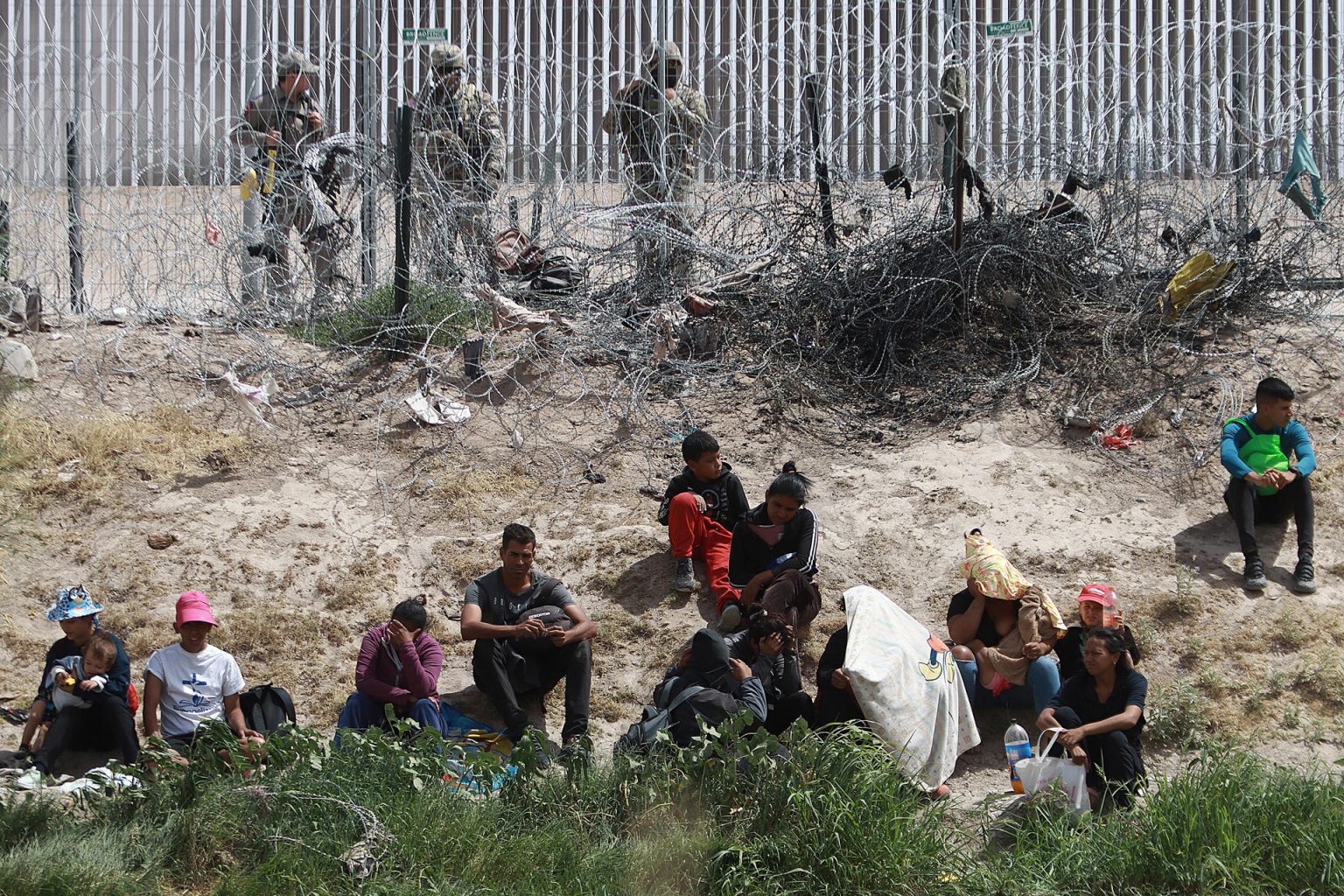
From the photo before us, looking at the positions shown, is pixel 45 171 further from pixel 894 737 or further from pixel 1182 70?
pixel 1182 70

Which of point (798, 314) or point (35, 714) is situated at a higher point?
point (798, 314)

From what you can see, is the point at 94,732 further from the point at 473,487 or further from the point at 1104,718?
the point at 1104,718

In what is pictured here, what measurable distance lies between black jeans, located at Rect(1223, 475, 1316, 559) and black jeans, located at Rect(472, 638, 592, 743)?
325 cm

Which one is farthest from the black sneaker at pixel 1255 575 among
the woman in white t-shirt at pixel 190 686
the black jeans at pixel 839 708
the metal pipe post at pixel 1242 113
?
the woman in white t-shirt at pixel 190 686

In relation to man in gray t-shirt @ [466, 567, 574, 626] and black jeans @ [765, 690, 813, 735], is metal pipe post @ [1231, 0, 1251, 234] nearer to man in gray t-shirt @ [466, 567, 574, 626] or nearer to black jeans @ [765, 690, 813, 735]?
black jeans @ [765, 690, 813, 735]

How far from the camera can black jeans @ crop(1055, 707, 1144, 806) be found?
17.4ft

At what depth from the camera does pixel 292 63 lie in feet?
29.8

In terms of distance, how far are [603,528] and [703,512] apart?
73 cm

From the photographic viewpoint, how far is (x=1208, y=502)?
7680 mm

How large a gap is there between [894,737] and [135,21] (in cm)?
690

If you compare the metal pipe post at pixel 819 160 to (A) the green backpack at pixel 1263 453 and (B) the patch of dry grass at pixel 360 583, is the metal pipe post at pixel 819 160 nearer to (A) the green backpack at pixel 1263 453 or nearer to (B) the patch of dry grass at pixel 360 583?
(A) the green backpack at pixel 1263 453

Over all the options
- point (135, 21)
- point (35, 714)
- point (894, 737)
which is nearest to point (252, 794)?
point (35, 714)

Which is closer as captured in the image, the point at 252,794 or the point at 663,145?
the point at 252,794

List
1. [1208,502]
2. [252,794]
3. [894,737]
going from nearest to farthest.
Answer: [252,794], [894,737], [1208,502]
